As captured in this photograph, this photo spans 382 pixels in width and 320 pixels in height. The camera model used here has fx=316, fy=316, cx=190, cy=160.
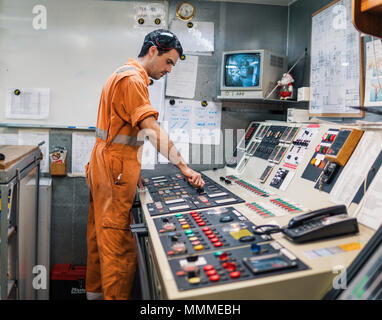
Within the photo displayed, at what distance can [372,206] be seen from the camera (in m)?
1.21

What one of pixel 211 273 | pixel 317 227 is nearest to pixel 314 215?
pixel 317 227

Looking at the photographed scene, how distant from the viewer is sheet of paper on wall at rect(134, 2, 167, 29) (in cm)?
245

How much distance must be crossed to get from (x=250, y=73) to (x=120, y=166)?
1248mm

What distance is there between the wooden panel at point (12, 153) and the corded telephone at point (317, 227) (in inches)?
46.6

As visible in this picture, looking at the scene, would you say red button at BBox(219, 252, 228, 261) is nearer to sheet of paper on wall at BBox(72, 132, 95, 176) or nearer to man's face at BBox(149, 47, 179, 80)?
man's face at BBox(149, 47, 179, 80)

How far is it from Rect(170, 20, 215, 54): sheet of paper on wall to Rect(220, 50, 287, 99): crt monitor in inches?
9.1

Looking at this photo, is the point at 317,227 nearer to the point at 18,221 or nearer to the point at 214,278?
the point at 214,278

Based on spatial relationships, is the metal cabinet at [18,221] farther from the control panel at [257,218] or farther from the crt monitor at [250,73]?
the crt monitor at [250,73]

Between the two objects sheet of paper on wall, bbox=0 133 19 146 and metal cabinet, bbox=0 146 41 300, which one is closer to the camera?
metal cabinet, bbox=0 146 41 300

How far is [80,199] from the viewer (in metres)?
2.53

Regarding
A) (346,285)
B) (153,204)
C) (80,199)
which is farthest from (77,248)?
(346,285)

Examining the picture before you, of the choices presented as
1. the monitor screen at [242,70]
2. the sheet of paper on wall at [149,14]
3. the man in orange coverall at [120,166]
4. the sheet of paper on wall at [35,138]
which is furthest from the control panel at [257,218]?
the sheet of paper on wall at [149,14]

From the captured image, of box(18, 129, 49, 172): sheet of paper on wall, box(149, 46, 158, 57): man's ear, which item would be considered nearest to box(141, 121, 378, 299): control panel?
box(149, 46, 158, 57): man's ear
